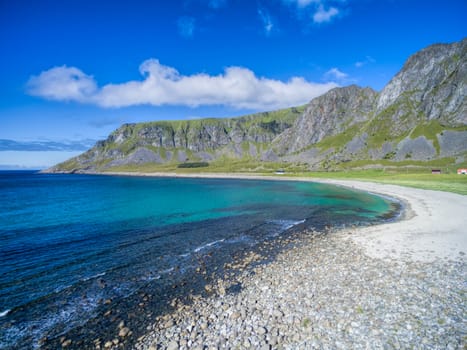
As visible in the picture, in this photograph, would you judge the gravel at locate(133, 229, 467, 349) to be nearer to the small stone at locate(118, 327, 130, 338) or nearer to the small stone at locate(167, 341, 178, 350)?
the small stone at locate(167, 341, 178, 350)

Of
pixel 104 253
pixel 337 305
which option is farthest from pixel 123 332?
pixel 104 253

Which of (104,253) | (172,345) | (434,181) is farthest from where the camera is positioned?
(434,181)

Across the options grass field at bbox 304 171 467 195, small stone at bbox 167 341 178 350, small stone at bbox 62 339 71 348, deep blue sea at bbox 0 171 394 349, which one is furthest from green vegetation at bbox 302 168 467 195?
small stone at bbox 62 339 71 348

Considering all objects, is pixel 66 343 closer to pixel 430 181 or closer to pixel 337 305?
pixel 337 305

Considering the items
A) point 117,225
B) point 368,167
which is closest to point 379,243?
point 117,225

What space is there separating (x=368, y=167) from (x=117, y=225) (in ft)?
615

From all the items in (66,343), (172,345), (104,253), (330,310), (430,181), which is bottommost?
(430,181)

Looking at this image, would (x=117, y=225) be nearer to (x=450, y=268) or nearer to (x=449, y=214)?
(x=450, y=268)

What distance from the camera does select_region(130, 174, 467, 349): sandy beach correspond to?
10602mm

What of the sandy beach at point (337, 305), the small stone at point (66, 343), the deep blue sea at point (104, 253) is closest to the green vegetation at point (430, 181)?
the deep blue sea at point (104, 253)

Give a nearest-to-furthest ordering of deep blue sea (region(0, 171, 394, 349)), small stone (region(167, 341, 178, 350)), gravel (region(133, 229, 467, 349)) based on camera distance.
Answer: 1. gravel (region(133, 229, 467, 349))
2. small stone (region(167, 341, 178, 350))
3. deep blue sea (region(0, 171, 394, 349))

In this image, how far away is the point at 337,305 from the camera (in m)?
13.1

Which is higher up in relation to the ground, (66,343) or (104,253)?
(66,343)

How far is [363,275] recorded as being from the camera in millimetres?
16469
